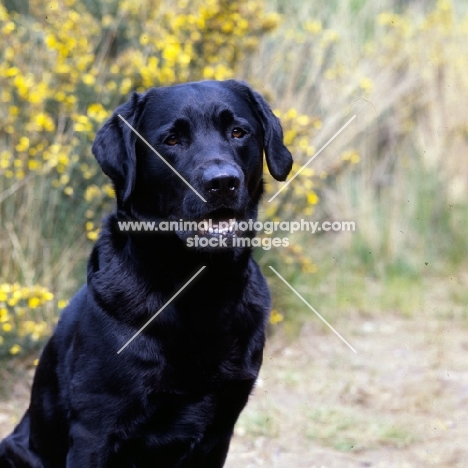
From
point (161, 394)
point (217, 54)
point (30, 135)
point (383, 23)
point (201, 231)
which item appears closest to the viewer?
point (161, 394)

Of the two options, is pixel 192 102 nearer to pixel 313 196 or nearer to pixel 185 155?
pixel 185 155

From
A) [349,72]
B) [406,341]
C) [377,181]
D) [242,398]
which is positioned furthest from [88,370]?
[377,181]

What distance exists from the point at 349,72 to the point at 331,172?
153cm

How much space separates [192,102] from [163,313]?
762 mm

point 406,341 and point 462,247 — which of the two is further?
point 462,247

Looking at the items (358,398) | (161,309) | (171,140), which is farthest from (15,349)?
(358,398)

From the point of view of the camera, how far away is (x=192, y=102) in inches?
105

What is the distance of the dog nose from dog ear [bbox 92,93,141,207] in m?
0.29

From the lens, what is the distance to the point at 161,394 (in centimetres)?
235

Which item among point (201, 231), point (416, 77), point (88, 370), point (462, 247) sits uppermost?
point (201, 231)

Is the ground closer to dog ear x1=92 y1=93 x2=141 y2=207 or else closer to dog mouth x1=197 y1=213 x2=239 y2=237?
dog mouth x1=197 y1=213 x2=239 y2=237

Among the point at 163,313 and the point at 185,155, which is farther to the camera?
the point at 185,155

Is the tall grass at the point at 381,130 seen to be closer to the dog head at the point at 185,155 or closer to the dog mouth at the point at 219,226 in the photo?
the dog head at the point at 185,155

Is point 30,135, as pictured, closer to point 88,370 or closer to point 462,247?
point 88,370
